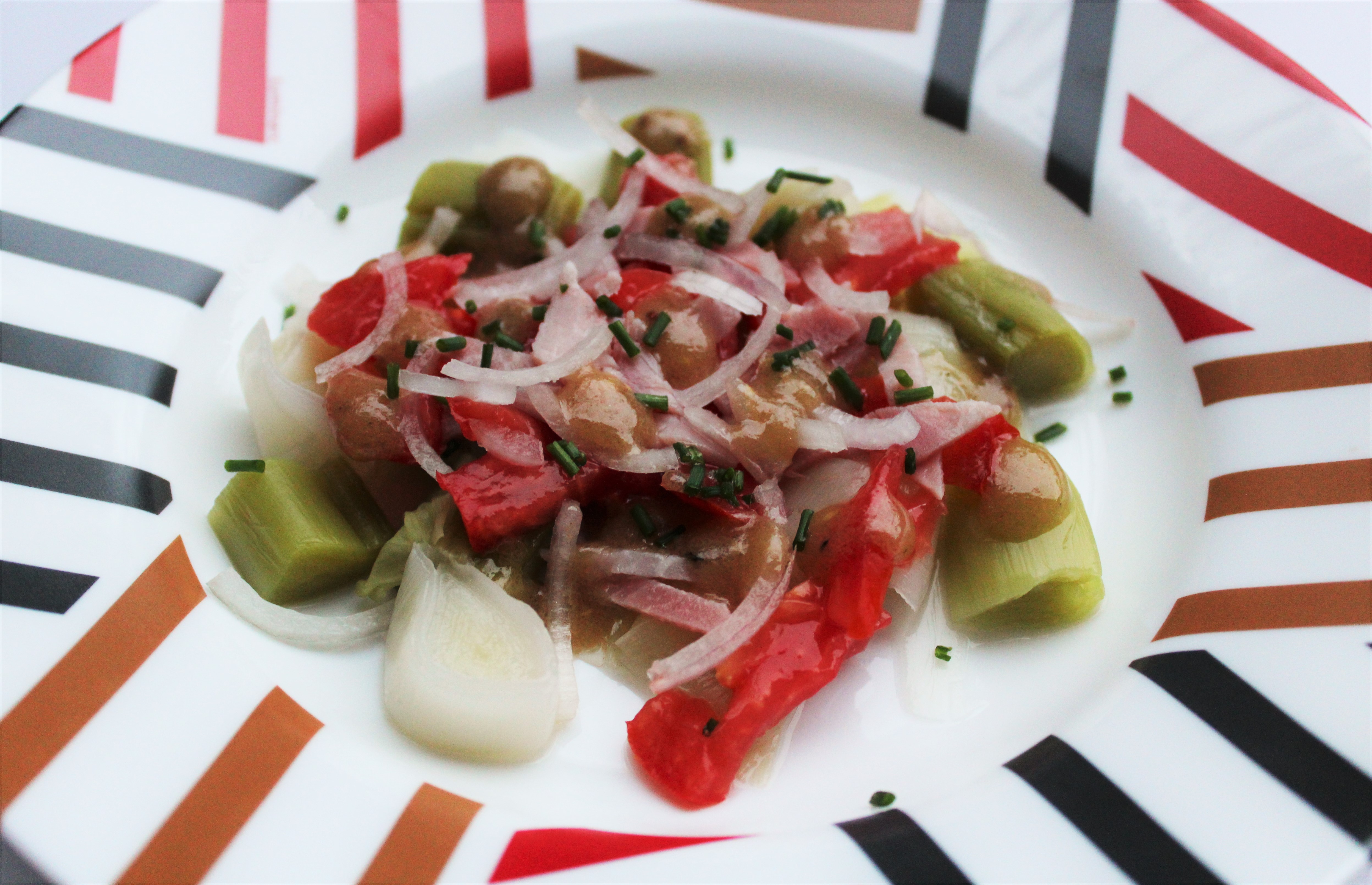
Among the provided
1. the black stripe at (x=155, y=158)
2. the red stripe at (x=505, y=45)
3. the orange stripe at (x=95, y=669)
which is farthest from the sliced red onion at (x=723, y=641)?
the red stripe at (x=505, y=45)

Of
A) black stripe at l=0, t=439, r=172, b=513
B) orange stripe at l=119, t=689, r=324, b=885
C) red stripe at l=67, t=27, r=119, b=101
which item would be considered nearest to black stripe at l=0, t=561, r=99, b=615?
black stripe at l=0, t=439, r=172, b=513

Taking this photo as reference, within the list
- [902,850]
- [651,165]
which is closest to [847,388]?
[651,165]

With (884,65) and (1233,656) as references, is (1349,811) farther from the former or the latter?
(884,65)

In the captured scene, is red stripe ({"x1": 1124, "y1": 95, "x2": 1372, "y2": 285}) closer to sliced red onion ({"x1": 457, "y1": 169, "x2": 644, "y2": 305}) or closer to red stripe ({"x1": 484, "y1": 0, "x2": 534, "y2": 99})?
sliced red onion ({"x1": 457, "y1": 169, "x2": 644, "y2": 305})

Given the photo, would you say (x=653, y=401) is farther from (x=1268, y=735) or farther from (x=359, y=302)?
(x=1268, y=735)

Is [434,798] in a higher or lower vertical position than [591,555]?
lower

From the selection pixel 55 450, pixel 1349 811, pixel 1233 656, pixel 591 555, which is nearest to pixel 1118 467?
pixel 1233 656
